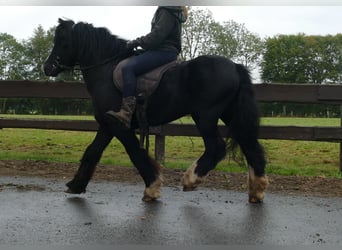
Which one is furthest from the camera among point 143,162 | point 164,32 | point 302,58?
point 302,58

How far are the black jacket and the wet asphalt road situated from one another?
68.9 inches

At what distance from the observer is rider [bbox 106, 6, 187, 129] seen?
5.12 metres

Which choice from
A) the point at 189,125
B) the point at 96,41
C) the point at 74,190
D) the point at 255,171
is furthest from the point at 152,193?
the point at 189,125

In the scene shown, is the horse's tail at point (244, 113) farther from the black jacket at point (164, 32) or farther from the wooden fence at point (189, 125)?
the wooden fence at point (189, 125)

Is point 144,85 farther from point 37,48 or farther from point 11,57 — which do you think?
point 11,57

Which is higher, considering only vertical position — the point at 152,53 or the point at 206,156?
the point at 152,53

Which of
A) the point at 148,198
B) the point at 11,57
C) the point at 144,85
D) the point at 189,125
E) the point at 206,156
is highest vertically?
the point at 11,57

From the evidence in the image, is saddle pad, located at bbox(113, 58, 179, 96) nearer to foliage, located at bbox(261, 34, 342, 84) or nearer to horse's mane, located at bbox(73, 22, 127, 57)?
horse's mane, located at bbox(73, 22, 127, 57)

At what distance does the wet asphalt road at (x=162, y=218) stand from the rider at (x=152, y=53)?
1.01 m

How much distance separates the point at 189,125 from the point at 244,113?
296cm

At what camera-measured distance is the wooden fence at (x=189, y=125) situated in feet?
24.9

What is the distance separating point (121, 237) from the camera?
3607 mm

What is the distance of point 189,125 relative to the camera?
26.2 ft

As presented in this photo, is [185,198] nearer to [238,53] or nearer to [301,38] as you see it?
[238,53]
